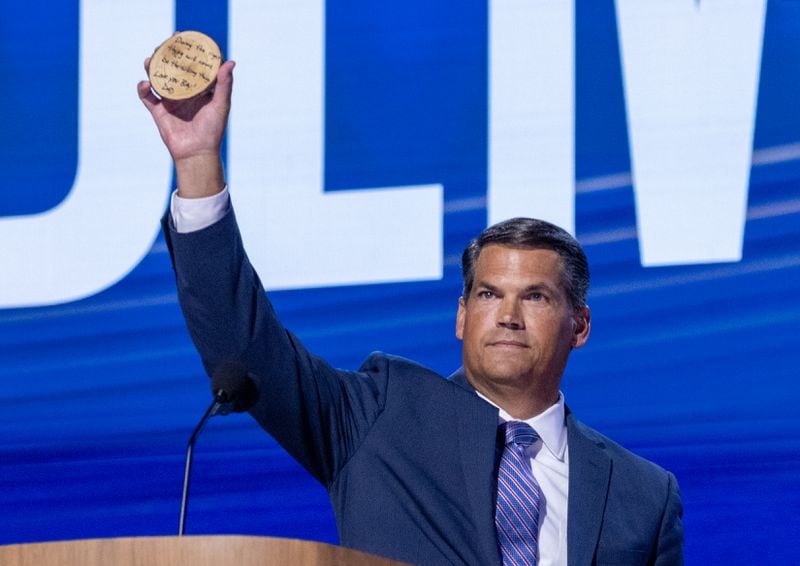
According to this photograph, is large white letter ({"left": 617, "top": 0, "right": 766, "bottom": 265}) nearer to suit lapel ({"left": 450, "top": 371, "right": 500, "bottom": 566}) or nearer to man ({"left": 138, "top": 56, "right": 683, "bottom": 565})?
man ({"left": 138, "top": 56, "right": 683, "bottom": 565})

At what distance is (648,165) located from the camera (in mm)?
3232

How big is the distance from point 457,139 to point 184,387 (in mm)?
945

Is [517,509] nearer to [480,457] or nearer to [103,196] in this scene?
[480,457]

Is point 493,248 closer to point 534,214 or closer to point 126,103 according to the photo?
point 534,214

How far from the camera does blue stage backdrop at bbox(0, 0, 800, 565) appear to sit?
10.2ft

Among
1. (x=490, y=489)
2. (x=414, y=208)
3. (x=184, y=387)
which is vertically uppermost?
(x=414, y=208)

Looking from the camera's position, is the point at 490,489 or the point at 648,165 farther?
the point at 648,165

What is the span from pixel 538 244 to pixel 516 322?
0.18 meters

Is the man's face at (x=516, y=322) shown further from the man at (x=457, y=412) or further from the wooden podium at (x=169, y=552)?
the wooden podium at (x=169, y=552)

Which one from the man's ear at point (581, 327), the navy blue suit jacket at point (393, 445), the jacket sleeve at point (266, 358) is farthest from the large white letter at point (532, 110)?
the jacket sleeve at point (266, 358)

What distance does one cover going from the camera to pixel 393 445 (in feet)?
8.12

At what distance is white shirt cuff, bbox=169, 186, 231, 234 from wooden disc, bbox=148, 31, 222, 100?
0.54 feet

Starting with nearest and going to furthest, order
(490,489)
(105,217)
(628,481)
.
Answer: (490,489) < (628,481) < (105,217)

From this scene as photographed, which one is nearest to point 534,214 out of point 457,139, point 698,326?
point 457,139
